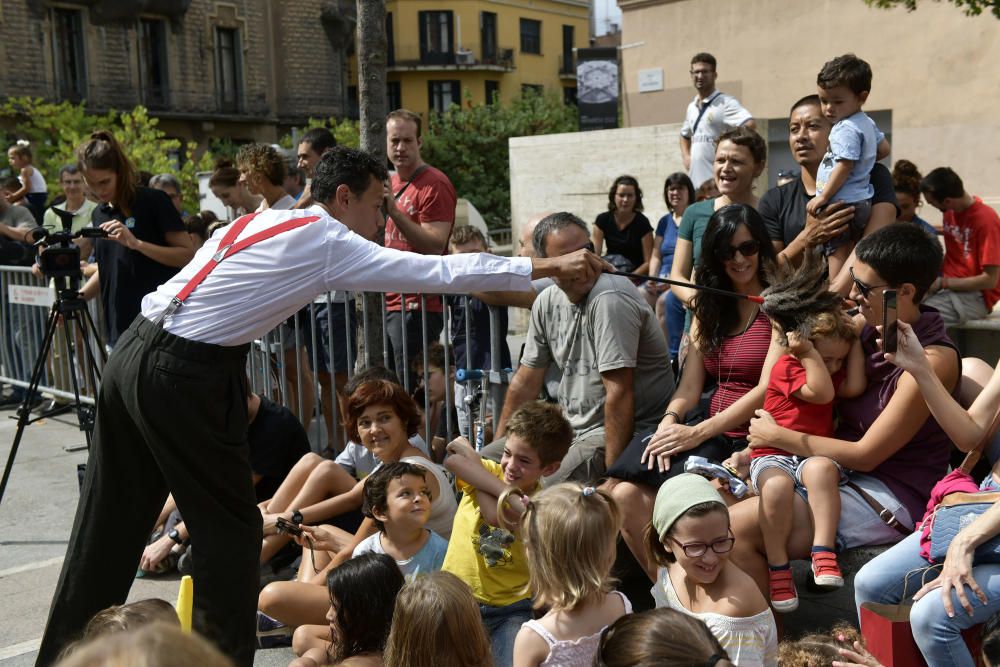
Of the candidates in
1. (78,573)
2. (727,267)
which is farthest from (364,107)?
(78,573)

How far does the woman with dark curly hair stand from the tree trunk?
9.13 feet

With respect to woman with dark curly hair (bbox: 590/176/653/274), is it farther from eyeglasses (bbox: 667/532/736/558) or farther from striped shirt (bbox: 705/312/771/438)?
eyeglasses (bbox: 667/532/736/558)

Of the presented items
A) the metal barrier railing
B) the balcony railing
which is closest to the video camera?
the metal barrier railing

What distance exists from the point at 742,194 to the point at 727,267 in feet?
3.33

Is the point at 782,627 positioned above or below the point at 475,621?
below

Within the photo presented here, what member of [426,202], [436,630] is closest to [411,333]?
[426,202]

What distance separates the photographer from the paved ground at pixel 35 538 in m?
4.36

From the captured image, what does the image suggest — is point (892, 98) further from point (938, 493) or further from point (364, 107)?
point (938, 493)

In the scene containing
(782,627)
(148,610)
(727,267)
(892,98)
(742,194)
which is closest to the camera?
(148,610)

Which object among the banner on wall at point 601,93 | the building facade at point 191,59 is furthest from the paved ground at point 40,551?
the building facade at point 191,59

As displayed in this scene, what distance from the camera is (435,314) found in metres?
5.88

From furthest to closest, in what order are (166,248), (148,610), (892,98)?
(892,98), (166,248), (148,610)

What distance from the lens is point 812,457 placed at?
3.72 metres

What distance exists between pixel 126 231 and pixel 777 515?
12.4 ft
